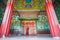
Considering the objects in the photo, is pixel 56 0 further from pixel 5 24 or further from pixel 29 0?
pixel 5 24

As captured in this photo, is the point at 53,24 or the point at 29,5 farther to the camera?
the point at 29,5

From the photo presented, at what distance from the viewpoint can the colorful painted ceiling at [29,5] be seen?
15.5 m

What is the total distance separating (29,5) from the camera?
15.6 meters

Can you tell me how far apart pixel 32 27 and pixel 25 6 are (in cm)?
253

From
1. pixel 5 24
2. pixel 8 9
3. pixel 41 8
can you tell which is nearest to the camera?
pixel 5 24

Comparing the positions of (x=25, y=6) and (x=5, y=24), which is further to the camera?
(x=25, y=6)

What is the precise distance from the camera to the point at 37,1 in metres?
15.9

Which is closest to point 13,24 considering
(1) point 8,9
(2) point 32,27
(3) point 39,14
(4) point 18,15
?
(4) point 18,15

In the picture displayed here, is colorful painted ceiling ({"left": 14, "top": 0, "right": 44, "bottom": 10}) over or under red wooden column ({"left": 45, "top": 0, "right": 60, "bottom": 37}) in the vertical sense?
over

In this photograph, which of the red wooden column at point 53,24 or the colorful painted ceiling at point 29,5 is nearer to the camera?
the red wooden column at point 53,24

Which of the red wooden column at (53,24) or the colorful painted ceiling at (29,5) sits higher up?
the colorful painted ceiling at (29,5)

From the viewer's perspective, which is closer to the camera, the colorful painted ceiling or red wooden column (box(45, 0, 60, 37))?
red wooden column (box(45, 0, 60, 37))

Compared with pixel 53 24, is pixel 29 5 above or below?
above

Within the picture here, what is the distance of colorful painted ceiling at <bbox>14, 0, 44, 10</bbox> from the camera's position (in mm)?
15547
